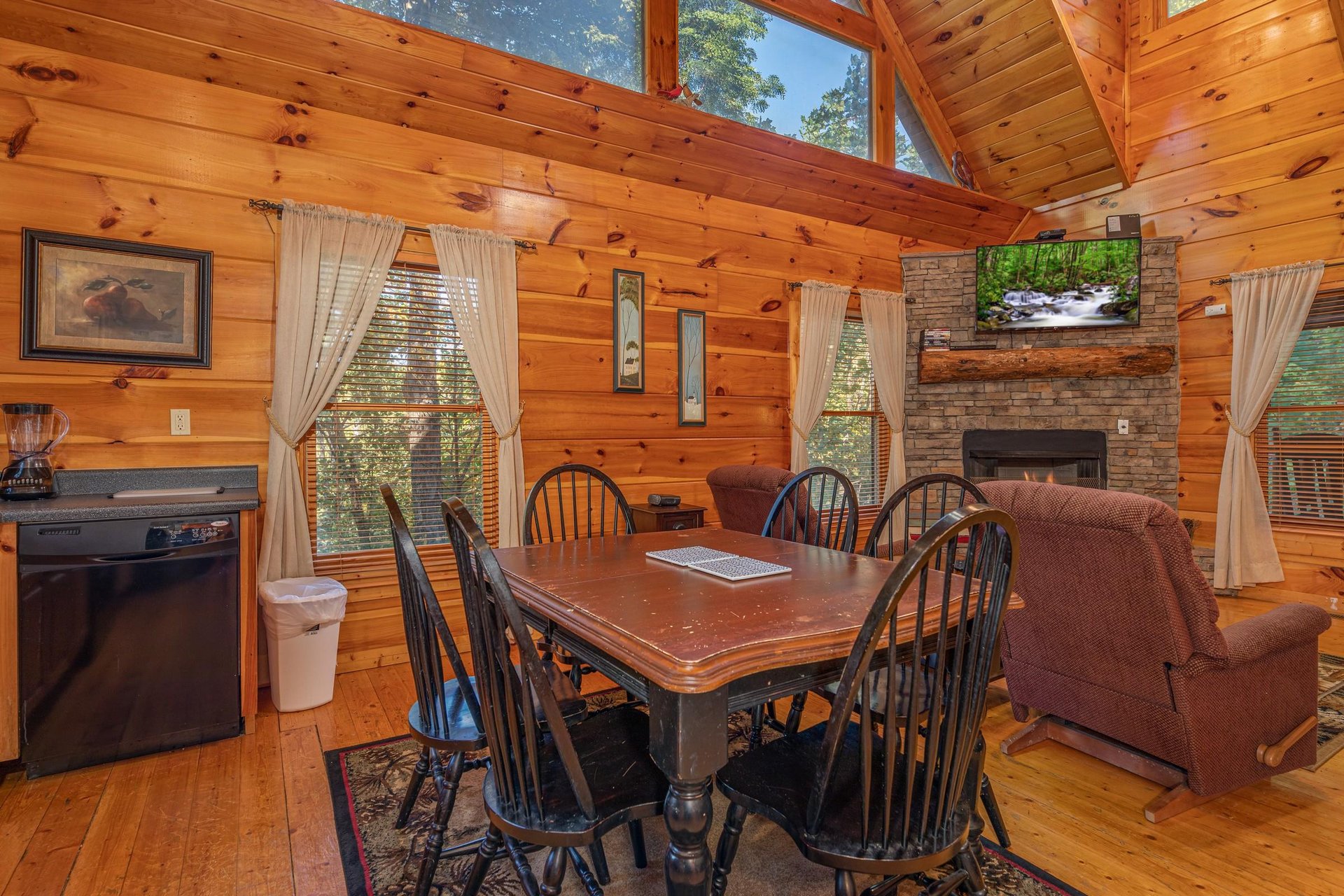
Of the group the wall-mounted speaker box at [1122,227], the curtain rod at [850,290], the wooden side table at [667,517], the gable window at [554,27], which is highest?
the gable window at [554,27]

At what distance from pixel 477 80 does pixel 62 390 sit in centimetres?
225

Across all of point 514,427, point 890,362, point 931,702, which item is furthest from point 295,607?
point 890,362

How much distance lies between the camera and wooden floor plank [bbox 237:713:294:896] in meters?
1.77

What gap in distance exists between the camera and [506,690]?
49.4 inches

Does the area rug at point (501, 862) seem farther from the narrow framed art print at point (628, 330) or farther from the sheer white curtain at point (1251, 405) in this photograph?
the sheer white curtain at point (1251, 405)

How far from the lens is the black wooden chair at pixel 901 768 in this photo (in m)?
1.14

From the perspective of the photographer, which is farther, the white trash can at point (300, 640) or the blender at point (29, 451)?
the white trash can at point (300, 640)

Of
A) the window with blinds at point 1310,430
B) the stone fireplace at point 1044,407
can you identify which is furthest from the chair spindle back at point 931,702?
the window with blinds at point 1310,430

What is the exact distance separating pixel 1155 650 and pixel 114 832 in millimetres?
3026

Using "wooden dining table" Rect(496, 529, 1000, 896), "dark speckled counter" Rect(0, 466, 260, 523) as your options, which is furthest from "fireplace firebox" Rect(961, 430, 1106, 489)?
"dark speckled counter" Rect(0, 466, 260, 523)

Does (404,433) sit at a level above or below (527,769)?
above

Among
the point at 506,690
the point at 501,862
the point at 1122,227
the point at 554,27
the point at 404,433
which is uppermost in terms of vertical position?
the point at 554,27

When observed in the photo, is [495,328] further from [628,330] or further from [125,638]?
[125,638]

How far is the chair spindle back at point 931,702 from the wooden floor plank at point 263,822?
1.48 metres
